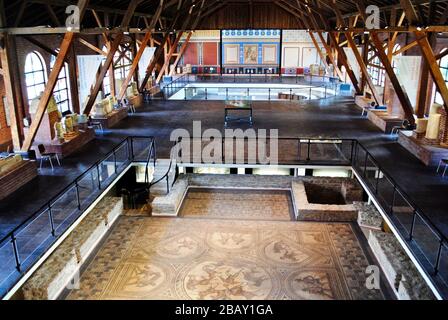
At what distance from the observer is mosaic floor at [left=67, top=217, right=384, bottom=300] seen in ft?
24.6

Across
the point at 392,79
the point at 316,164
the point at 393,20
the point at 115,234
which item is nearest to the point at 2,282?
the point at 115,234

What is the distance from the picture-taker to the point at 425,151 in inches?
419

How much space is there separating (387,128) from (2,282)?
12.4 m

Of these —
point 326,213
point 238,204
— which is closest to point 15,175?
point 238,204

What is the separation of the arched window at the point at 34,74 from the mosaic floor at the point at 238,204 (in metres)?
7.08

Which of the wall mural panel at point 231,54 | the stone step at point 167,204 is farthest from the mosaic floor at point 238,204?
the wall mural panel at point 231,54

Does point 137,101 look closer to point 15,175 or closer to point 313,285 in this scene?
point 15,175

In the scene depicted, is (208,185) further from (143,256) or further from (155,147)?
(143,256)

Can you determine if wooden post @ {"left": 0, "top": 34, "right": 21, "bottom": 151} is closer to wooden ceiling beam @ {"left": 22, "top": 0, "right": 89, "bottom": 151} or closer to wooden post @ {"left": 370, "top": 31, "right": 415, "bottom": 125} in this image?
wooden ceiling beam @ {"left": 22, "top": 0, "right": 89, "bottom": 151}

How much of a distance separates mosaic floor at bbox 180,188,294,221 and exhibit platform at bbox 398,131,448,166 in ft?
12.1

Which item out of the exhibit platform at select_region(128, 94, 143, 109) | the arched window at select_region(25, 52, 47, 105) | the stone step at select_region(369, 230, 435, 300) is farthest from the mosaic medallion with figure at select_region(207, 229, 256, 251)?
the exhibit platform at select_region(128, 94, 143, 109)

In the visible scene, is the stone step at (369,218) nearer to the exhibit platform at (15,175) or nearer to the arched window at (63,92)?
the exhibit platform at (15,175)

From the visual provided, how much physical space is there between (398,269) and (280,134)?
7.26 metres

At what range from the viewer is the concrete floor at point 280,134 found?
27.7ft
